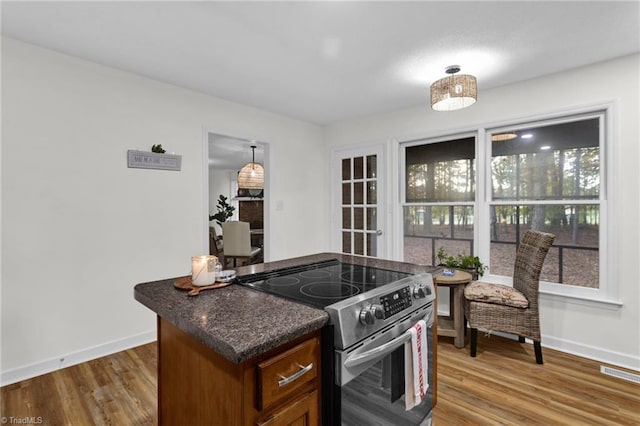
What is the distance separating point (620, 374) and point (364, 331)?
8.13 feet

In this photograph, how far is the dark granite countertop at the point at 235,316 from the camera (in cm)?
88

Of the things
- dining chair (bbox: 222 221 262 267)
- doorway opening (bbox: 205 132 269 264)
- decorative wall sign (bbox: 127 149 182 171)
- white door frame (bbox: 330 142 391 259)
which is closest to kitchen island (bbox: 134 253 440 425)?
decorative wall sign (bbox: 127 149 182 171)

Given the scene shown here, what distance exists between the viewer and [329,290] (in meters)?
1.40

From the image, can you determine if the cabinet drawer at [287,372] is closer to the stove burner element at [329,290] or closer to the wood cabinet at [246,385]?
the wood cabinet at [246,385]

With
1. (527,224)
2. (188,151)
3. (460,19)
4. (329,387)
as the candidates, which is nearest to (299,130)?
(188,151)

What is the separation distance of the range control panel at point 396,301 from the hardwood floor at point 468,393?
925 millimetres

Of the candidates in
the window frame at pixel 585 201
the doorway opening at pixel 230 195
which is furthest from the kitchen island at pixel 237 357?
the doorway opening at pixel 230 195

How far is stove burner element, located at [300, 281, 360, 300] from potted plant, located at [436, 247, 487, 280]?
6.92 ft

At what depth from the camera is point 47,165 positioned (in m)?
2.35

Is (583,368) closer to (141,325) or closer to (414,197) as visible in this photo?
(414,197)

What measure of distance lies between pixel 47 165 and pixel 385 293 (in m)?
2.66

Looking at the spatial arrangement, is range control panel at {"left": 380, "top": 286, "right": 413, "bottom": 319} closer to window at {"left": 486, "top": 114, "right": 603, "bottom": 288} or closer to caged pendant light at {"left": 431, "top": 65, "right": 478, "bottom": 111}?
caged pendant light at {"left": 431, "top": 65, "right": 478, "bottom": 111}

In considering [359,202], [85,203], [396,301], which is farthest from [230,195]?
[396,301]

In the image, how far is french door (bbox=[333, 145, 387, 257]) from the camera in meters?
3.97
